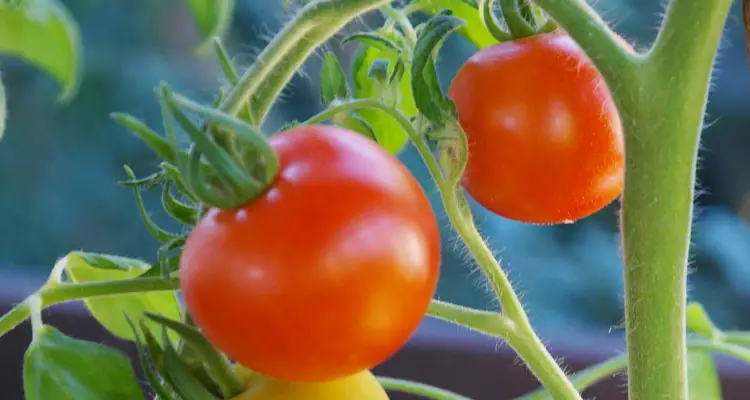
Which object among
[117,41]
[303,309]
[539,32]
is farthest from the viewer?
[117,41]

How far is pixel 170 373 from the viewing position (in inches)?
11.9

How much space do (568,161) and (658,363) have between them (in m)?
0.09

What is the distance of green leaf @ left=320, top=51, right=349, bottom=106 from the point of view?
1.27 feet

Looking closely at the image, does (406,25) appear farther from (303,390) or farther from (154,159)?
(154,159)

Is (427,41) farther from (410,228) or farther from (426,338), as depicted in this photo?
(426,338)

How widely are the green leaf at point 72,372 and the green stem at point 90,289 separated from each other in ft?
0.05

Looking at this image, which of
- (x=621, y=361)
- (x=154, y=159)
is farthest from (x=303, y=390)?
(x=154, y=159)

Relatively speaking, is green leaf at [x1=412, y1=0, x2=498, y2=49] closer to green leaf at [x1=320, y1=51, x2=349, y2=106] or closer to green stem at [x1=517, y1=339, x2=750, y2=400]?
green leaf at [x1=320, y1=51, x2=349, y2=106]

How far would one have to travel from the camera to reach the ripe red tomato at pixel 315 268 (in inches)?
10.0

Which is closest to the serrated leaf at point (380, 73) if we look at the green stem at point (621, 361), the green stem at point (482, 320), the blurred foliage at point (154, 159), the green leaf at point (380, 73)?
the green leaf at point (380, 73)

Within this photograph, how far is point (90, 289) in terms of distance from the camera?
Answer: 0.33 m

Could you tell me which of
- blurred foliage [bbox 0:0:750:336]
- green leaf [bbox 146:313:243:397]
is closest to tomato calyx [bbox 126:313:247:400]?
green leaf [bbox 146:313:243:397]

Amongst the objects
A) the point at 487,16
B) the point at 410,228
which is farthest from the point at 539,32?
the point at 410,228

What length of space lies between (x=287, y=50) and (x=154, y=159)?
77 cm
